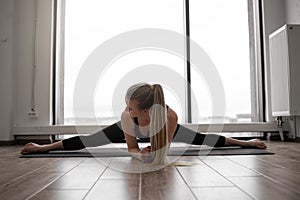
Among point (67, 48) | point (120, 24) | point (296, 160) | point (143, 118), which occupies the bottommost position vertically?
point (296, 160)

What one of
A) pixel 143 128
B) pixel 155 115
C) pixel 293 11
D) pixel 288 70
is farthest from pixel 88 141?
pixel 293 11

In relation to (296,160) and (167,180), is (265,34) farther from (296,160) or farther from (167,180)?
(167,180)

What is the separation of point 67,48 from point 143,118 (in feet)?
8.12

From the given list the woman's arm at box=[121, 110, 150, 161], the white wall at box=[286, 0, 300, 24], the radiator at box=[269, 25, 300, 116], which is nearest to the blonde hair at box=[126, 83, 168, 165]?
the woman's arm at box=[121, 110, 150, 161]

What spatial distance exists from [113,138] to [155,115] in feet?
2.55

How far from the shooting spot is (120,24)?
4137 millimetres

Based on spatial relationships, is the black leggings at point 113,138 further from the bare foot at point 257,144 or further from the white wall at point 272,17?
the white wall at point 272,17

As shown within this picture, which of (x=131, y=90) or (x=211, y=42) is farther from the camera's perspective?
(x=211, y=42)

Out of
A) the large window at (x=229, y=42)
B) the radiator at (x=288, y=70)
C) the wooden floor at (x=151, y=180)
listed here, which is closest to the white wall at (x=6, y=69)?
the wooden floor at (x=151, y=180)

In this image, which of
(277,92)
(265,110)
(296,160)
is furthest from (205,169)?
(265,110)

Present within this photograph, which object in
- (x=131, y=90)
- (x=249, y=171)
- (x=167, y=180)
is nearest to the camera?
(x=167, y=180)

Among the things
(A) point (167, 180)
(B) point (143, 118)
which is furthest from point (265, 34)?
(A) point (167, 180)

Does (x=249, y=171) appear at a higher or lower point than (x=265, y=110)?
lower

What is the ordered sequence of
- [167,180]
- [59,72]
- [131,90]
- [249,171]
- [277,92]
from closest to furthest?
[167,180]
[249,171]
[131,90]
[277,92]
[59,72]
